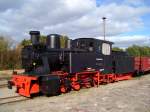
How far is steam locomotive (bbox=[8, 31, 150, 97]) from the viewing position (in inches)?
526

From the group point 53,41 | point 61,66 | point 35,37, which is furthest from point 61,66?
point 35,37

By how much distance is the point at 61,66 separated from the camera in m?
15.1

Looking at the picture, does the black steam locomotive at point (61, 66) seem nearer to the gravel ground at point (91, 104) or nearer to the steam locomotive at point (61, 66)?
the steam locomotive at point (61, 66)

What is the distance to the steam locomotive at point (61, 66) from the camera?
526 inches

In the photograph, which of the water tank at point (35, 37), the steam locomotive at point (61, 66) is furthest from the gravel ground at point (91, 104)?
the water tank at point (35, 37)

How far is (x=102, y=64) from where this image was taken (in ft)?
58.2

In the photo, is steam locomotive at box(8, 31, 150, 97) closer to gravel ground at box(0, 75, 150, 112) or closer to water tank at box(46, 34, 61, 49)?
water tank at box(46, 34, 61, 49)

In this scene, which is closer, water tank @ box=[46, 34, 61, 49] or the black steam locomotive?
the black steam locomotive

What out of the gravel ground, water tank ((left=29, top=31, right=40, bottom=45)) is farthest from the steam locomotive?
the gravel ground

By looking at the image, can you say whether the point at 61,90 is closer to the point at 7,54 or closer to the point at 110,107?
the point at 110,107

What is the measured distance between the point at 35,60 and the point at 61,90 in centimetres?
191

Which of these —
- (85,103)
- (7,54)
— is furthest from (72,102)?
(7,54)

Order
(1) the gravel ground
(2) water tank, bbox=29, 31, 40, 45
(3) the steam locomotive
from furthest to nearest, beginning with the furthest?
(2) water tank, bbox=29, 31, 40, 45
(3) the steam locomotive
(1) the gravel ground

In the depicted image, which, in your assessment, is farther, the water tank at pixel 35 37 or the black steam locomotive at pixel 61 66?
the water tank at pixel 35 37
